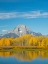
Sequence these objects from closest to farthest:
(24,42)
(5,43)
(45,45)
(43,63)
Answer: (43,63)
(45,45)
(5,43)
(24,42)

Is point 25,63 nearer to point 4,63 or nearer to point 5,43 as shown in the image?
point 4,63

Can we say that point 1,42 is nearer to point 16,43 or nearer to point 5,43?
point 5,43

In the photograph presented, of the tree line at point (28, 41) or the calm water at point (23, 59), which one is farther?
the tree line at point (28, 41)

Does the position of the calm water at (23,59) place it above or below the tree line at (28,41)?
below

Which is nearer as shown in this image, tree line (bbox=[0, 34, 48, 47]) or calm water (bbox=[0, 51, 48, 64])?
calm water (bbox=[0, 51, 48, 64])

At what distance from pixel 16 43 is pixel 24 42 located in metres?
2.43

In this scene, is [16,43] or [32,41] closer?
[32,41]

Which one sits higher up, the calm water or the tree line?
the tree line

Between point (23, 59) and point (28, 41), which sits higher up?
point (28, 41)

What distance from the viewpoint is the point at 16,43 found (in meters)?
56.9

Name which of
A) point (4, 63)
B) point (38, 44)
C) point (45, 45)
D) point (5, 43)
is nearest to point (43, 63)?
point (4, 63)

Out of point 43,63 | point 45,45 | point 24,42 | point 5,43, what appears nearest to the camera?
point 43,63

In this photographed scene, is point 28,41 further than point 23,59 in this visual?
Yes

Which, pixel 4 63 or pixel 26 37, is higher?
pixel 26 37
